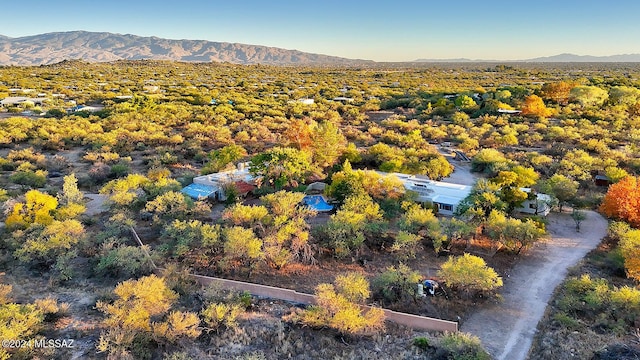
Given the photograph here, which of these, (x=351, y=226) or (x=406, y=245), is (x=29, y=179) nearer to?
(x=351, y=226)

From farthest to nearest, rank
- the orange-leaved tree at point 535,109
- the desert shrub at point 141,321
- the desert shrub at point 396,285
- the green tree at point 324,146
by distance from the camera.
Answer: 1. the orange-leaved tree at point 535,109
2. the green tree at point 324,146
3. the desert shrub at point 396,285
4. the desert shrub at point 141,321

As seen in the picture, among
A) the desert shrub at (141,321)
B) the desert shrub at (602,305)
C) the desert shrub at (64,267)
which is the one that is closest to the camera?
the desert shrub at (141,321)

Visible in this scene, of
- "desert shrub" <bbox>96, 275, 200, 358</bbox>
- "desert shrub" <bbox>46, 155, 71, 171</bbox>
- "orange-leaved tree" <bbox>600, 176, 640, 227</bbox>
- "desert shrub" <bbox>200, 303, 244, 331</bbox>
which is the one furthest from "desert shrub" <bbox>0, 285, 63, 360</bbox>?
"orange-leaved tree" <bbox>600, 176, 640, 227</bbox>

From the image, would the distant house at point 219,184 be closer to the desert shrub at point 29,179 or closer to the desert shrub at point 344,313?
the desert shrub at point 29,179

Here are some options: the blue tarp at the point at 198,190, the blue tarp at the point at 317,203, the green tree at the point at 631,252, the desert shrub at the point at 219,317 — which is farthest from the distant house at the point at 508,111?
the desert shrub at the point at 219,317

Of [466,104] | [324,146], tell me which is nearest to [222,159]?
[324,146]

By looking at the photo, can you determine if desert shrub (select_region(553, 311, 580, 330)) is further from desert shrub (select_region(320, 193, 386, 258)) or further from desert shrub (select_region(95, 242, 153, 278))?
desert shrub (select_region(95, 242, 153, 278))
